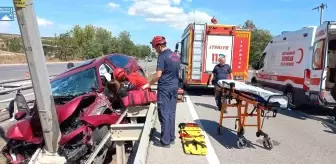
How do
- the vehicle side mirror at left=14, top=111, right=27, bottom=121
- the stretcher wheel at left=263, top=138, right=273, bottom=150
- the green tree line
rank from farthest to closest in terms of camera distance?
the green tree line
the stretcher wheel at left=263, top=138, right=273, bottom=150
the vehicle side mirror at left=14, top=111, right=27, bottom=121

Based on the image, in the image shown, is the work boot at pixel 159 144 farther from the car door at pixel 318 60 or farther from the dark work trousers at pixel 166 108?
the car door at pixel 318 60

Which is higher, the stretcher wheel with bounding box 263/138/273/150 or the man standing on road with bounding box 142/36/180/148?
the man standing on road with bounding box 142/36/180/148

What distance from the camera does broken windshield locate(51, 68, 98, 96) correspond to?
5.90 metres

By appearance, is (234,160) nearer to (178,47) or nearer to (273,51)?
(273,51)

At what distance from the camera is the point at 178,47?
19.6 meters

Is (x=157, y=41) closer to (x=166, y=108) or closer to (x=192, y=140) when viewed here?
(x=166, y=108)

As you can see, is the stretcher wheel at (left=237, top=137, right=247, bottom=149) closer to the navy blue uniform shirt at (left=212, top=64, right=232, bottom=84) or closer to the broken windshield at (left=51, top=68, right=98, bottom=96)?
the broken windshield at (left=51, top=68, right=98, bottom=96)

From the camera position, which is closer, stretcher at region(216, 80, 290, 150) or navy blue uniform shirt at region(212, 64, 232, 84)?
stretcher at region(216, 80, 290, 150)

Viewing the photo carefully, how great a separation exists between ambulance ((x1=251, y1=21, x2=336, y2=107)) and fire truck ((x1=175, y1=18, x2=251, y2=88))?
118 centimetres

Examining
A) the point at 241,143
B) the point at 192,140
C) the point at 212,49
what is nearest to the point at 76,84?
the point at 192,140

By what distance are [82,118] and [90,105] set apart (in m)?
0.56

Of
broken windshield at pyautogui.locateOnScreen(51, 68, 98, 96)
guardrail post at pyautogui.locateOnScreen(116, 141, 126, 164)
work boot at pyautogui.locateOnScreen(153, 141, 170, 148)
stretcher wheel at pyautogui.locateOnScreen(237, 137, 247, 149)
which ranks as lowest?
stretcher wheel at pyautogui.locateOnScreen(237, 137, 247, 149)

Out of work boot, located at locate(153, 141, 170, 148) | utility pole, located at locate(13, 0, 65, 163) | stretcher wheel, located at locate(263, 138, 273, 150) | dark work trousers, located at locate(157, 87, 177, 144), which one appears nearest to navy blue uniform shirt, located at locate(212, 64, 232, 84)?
stretcher wheel, located at locate(263, 138, 273, 150)

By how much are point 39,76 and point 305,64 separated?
872cm
